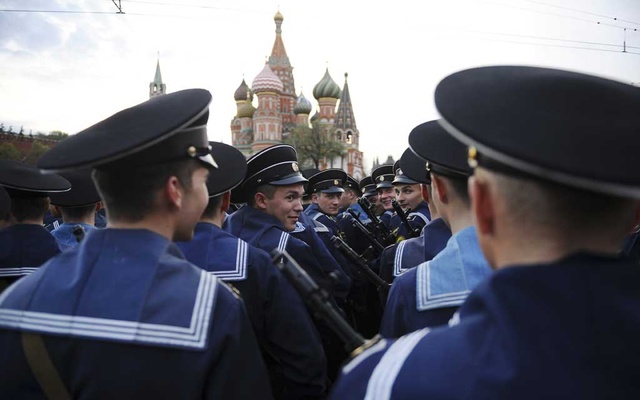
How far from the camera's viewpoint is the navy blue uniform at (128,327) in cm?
155

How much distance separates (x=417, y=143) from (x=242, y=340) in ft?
4.38

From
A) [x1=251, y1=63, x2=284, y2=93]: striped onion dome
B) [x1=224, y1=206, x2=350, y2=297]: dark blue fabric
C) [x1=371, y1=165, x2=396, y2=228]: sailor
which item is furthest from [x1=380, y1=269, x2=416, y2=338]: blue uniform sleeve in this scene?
[x1=251, y1=63, x2=284, y2=93]: striped onion dome

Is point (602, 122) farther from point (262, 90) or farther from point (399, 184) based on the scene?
point (262, 90)

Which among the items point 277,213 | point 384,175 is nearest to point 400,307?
point 277,213

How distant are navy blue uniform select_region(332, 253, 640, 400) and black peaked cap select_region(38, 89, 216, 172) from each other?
3.67ft

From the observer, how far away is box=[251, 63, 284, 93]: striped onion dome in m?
63.0

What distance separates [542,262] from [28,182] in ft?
12.5

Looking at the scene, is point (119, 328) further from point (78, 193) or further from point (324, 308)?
point (78, 193)

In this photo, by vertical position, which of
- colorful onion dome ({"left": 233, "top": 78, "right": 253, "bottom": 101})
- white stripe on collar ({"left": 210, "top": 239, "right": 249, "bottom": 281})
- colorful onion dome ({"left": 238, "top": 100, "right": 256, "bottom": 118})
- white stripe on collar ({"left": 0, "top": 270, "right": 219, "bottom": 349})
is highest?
white stripe on collar ({"left": 0, "top": 270, "right": 219, "bottom": 349})

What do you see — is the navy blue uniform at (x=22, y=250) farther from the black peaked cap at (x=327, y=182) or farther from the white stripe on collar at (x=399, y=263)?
the black peaked cap at (x=327, y=182)

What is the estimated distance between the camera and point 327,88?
6838cm

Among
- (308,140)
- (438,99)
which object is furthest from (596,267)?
(308,140)

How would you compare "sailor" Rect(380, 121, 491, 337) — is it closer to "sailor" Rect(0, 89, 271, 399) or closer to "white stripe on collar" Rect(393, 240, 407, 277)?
"sailor" Rect(0, 89, 271, 399)

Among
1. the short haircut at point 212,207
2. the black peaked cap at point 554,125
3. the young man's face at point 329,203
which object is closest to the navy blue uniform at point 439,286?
the black peaked cap at point 554,125
